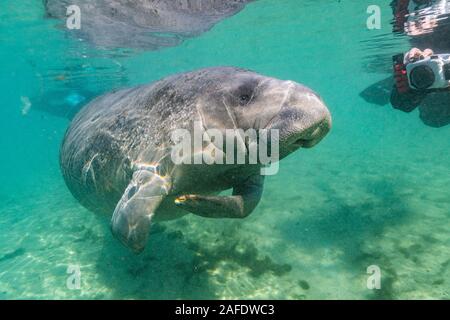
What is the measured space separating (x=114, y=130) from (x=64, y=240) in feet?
17.0

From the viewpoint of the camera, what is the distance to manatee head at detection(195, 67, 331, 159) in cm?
283

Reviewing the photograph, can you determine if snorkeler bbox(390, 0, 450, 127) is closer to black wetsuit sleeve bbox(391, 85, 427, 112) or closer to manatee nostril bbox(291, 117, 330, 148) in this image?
black wetsuit sleeve bbox(391, 85, 427, 112)

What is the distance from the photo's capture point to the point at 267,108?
3062 mm

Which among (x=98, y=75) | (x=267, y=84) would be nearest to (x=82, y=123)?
(x=267, y=84)

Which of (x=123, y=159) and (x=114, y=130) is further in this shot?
(x=114, y=130)

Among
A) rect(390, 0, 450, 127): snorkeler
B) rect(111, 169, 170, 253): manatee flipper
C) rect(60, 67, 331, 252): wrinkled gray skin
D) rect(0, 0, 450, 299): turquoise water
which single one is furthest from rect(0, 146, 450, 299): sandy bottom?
rect(390, 0, 450, 127): snorkeler

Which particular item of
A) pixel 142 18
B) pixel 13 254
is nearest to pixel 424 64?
pixel 13 254

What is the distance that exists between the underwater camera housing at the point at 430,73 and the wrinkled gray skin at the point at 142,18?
29.6 ft

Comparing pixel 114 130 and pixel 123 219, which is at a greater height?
pixel 114 130

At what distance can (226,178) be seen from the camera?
157 inches

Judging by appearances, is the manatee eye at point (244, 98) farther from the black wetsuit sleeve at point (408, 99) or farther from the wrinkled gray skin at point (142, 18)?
the wrinkled gray skin at point (142, 18)

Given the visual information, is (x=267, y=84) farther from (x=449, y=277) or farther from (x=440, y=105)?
(x=440, y=105)

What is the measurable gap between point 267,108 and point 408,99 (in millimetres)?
4978

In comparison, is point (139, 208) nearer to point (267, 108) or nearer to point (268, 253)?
point (267, 108)
